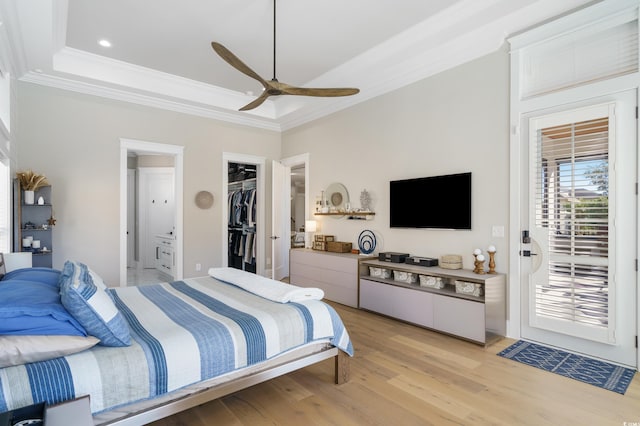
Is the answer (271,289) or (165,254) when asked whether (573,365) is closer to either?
(271,289)

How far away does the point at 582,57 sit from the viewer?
114 inches

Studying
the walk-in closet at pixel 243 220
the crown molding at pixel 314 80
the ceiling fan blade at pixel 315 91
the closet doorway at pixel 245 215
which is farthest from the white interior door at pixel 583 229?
the walk-in closet at pixel 243 220

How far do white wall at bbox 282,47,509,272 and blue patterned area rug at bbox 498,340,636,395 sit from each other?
753 mm

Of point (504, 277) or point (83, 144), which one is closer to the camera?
point (504, 277)

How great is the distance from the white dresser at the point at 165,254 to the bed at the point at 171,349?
3898mm

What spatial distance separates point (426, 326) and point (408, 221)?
4.08ft

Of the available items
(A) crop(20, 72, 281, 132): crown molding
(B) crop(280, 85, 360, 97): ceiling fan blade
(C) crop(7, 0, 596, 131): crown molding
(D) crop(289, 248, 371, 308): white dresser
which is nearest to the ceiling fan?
(B) crop(280, 85, 360, 97): ceiling fan blade

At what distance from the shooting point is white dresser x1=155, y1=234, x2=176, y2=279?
635cm

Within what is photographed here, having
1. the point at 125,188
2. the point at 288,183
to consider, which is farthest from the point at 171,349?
the point at 288,183

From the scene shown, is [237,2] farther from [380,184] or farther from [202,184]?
[202,184]

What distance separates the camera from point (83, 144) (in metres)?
4.54

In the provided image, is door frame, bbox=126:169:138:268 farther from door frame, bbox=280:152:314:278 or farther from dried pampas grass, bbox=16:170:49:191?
dried pampas grass, bbox=16:170:49:191

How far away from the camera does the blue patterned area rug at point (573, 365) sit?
2.43m

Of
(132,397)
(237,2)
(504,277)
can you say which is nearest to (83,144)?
(237,2)
